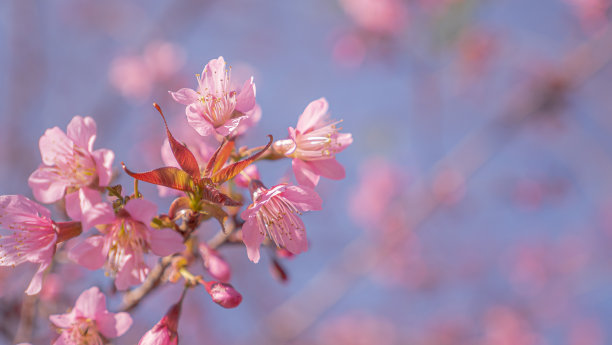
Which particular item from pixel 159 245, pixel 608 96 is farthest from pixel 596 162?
pixel 159 245

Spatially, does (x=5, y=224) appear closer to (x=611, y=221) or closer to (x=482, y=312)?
(x=482, y=312)

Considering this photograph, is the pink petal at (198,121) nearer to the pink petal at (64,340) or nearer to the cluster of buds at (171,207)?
the cluster of buds at (171,207)

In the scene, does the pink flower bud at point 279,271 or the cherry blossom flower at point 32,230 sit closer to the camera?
the cherry blossom flower at point 32,230

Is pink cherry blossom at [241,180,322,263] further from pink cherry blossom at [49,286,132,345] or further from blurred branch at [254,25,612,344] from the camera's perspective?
blurred branch at [254,25,612,344]

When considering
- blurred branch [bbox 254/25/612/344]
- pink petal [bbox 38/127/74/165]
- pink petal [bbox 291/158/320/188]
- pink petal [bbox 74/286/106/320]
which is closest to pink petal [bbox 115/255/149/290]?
pink petal [bbox 74/286/106/320]

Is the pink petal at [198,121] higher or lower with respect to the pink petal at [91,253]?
higher

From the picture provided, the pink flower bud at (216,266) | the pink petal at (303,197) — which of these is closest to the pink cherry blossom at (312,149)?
the pink petal at (303,197)

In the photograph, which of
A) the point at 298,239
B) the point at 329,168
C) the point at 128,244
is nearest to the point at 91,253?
the point at 128,244
